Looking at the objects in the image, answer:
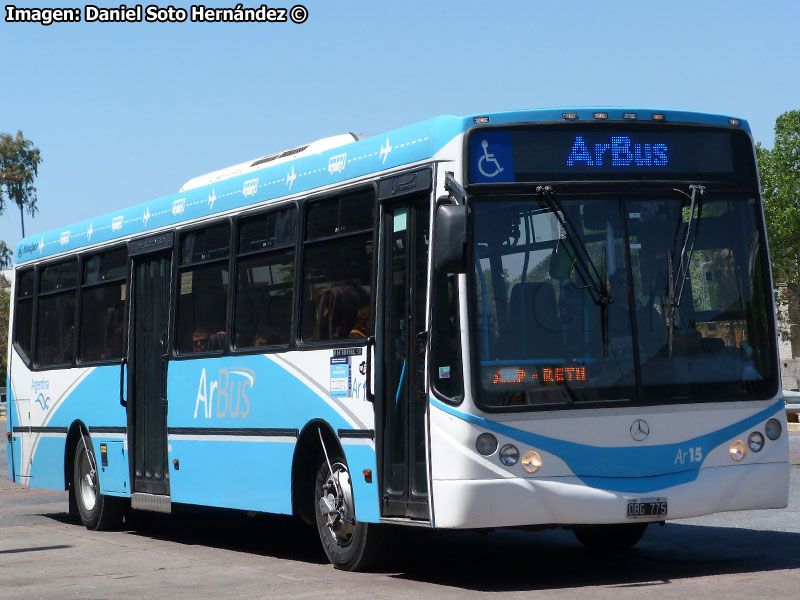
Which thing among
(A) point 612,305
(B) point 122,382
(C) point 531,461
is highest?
(A) point 612,305

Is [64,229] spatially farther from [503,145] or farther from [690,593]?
[690,593]

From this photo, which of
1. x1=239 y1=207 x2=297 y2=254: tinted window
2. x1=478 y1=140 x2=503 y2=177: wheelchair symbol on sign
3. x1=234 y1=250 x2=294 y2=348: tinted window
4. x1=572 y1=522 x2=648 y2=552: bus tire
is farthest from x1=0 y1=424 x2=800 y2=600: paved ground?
x1=478 y1=140 x2=503 y2=177: wheelchair symbol on sign

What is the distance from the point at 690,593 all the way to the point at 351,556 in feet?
9.27

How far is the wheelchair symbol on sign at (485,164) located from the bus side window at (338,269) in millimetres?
1331

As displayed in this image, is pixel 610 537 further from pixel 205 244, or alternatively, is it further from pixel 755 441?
pixel 205 244

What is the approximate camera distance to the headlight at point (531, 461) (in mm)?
8977

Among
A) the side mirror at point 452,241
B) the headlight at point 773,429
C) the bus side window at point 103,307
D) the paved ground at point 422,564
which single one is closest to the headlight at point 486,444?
the paved ground at point 422,564

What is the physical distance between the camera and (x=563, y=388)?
29.9ft

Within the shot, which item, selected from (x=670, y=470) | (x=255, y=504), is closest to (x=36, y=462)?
(x=255, y=504)

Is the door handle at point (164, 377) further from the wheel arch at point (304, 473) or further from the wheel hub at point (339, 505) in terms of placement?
the wheel hub at point (339, 505)

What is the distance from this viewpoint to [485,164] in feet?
30.5

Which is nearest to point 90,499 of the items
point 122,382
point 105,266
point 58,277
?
point 122,382

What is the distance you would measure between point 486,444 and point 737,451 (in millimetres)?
1795

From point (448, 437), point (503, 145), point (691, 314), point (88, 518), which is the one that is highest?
point (503, 145)
